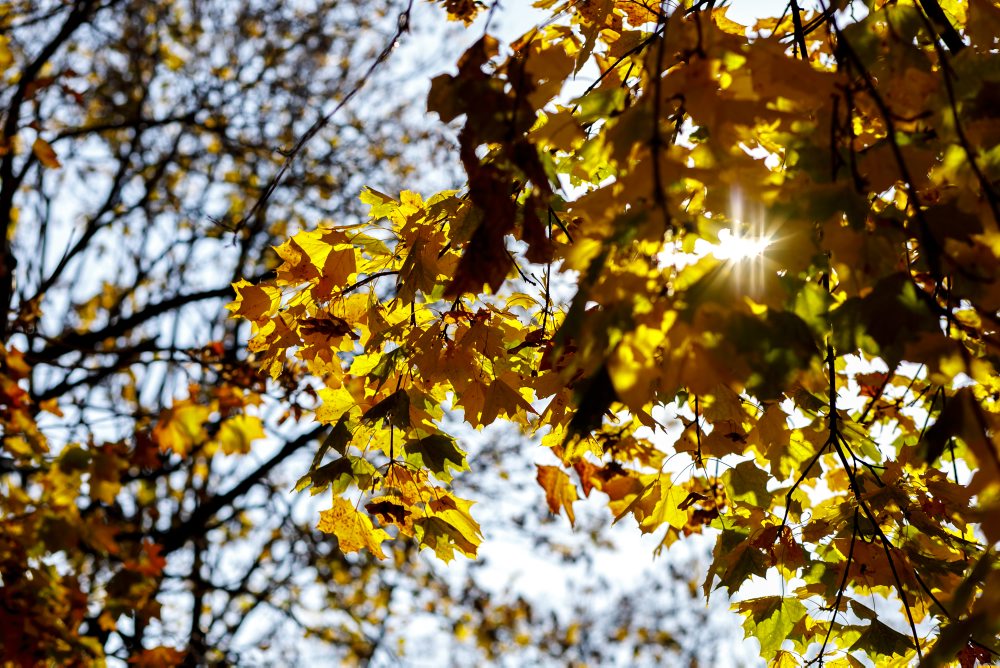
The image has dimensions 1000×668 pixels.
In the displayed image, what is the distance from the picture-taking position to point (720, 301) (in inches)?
44.6

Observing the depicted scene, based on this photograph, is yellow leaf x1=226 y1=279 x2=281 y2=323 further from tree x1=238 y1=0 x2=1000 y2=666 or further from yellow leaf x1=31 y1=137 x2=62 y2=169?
yellow leaf x1=31 y1=137 x2=62 y2=169

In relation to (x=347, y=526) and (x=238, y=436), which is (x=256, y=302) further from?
(x=347, y=526)

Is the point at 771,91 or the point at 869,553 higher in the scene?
the point at 771,91

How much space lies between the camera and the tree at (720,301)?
121 centimetres

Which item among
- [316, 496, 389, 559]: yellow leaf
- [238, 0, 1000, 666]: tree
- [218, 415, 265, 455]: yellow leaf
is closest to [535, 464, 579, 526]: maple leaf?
[238, 0, 1000, 666]: tree

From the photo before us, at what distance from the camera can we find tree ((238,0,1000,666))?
121 cm

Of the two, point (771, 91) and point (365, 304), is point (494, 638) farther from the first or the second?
point (771, 91)

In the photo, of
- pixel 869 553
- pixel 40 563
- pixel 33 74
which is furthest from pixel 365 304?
pixel 33 74

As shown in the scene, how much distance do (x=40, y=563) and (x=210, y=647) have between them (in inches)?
114

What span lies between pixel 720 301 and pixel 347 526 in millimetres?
1414

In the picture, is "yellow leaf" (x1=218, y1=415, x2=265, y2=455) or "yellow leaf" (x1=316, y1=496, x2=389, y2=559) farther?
"yellow leaf" (x1=218, y1=415, x2=265, y2=455)

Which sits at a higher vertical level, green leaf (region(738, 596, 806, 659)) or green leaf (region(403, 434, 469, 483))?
green leaf (region(403, 434, 469, 483))

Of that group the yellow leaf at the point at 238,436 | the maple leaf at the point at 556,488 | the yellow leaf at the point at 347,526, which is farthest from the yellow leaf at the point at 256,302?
the maple leaf at the point at 556,488

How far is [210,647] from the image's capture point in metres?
5.74
